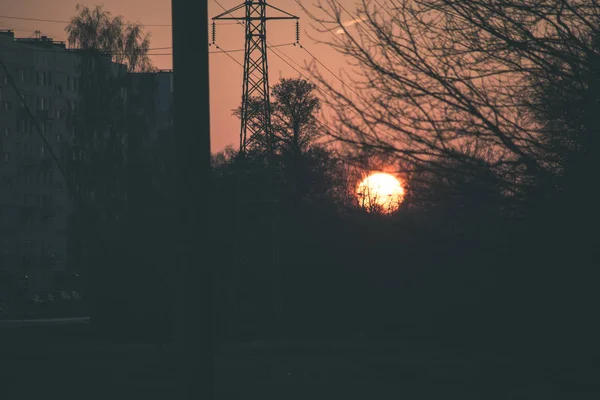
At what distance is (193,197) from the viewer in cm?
440

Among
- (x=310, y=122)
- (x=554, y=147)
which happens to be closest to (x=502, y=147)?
(x=554, y=147)

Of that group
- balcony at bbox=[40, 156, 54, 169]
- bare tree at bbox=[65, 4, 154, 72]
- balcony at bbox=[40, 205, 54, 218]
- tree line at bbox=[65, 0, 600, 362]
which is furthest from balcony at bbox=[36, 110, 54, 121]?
tree line at bbox=[65, 0, 600, 362]

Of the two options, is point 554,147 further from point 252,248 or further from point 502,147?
point 252,248

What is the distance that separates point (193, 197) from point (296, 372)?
1491 cm

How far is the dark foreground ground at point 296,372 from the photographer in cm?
1536

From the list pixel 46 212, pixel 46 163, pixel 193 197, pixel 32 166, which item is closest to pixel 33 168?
pixel 46 163

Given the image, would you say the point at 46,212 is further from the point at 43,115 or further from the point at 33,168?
the point at 43,115

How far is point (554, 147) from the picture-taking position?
6270mm

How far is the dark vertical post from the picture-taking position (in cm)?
437

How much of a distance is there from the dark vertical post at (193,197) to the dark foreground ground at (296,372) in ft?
15.4

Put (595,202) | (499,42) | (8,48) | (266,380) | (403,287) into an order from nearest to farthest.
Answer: (595,202) → (499,42) → (266,380) → (403,287) → (8,48)

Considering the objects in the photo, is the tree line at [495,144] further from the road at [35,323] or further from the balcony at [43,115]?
the balcony at [43,115]

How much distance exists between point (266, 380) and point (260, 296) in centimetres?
1177

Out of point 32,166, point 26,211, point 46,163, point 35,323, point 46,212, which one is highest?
point 46,163
